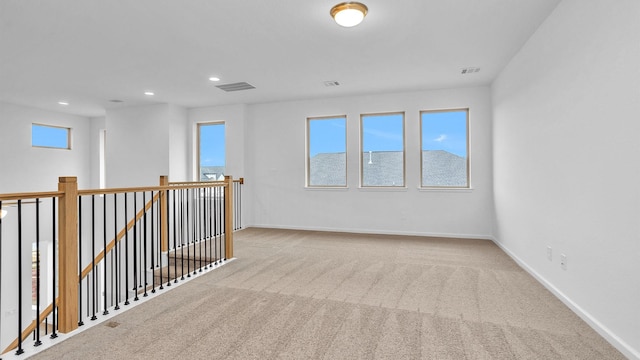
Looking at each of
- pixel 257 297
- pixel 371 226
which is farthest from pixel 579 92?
pixel 371 226

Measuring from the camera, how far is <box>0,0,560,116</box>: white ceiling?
2924 mm

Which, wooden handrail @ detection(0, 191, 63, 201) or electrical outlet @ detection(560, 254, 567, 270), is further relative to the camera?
electrical outlet @ detection(560, 254, 567, 270)

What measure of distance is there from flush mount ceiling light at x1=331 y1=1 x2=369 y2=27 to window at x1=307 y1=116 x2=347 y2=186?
3.26 metres

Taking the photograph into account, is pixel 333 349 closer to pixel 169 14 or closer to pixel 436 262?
pixel 436 262

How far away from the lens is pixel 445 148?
5711mm

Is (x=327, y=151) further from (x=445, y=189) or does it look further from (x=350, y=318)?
(x=350, y=318)

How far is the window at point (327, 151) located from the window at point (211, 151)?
1940mm

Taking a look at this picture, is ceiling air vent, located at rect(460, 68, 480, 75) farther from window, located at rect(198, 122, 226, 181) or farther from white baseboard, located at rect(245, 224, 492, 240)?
window, located at rect(198, 122, 226, 181)

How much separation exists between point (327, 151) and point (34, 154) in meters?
6.25

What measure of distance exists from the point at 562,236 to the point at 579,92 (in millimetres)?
1215

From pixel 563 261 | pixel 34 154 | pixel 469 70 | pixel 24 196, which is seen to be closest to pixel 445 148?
pixel 469 70

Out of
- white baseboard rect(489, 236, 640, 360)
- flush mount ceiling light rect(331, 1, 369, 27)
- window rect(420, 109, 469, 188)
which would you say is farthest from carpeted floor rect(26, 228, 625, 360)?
flush mount ceiling light rect(331, 1, 369, 27)

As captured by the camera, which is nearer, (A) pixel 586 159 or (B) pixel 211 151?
(A) pixel 586 159

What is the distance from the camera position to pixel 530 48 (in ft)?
11.4
